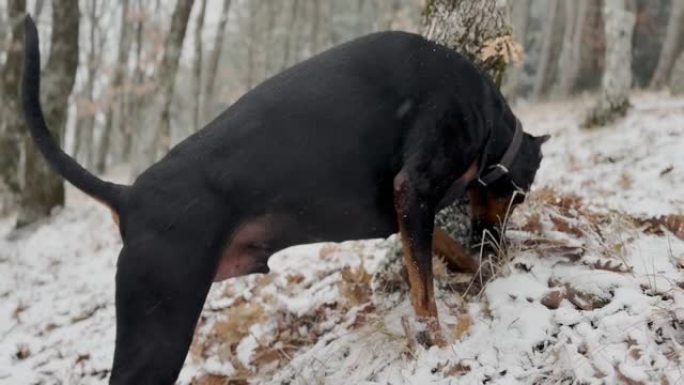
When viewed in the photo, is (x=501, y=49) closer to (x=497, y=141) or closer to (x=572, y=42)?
(x=497, y=141)

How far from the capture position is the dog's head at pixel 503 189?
12.1ft

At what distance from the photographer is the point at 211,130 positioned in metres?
3.10

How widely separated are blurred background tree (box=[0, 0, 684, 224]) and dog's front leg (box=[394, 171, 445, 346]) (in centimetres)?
138

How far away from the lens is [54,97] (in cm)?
944

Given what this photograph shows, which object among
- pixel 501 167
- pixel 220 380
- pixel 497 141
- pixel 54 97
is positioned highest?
pixel 497 141

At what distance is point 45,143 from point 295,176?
1.18 meters

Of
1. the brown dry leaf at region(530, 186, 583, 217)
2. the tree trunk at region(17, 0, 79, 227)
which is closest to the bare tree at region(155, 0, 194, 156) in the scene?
the tree trunk at region(17, 0, 79, 227)

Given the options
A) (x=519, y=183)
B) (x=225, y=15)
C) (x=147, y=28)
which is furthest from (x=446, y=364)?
(x=147, y=28)

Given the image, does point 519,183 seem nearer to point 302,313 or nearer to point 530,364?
point 530,364

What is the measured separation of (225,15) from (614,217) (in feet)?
59.2

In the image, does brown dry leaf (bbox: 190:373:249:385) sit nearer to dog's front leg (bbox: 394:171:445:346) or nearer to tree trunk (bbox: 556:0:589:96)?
dog's front leg (bbox: 394:171:445:346)

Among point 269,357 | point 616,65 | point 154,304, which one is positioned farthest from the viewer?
point 616,65

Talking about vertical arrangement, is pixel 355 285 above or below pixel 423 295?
below


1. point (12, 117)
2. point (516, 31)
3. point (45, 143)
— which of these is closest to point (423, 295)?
point (45, 143)
